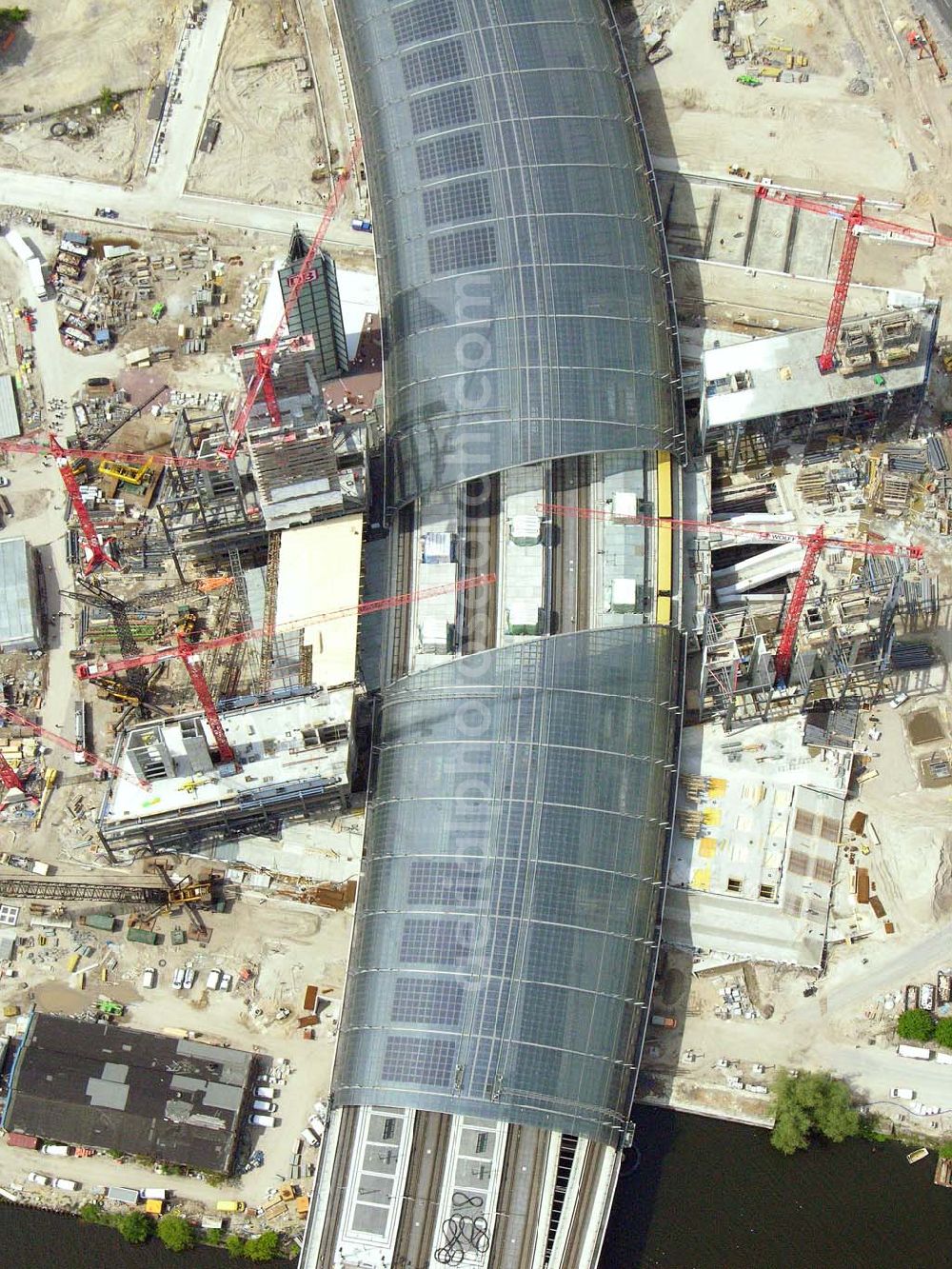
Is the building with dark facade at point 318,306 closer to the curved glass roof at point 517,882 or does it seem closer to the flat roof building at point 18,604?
the flat roof building at point 18,604

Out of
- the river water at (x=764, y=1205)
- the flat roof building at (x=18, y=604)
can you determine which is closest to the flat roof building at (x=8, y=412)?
the flat roof building at (x=18, y=604)

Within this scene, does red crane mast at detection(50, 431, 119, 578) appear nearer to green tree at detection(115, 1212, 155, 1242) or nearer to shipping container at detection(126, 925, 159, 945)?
shipping container at detection(126, 925, 159, 945)

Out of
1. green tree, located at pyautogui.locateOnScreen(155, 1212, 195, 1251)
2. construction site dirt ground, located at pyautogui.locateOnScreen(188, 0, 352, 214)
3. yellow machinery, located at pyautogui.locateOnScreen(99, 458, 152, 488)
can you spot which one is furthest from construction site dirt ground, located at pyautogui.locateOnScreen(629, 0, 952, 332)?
green tree, located at pyautogui.locateOnScreen(155, 1212, 195, 1251)

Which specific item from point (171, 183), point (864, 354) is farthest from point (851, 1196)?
point (171, 183)

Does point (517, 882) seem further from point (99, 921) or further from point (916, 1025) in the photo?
point (99, 921)

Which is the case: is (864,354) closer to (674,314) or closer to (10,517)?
(674,314)

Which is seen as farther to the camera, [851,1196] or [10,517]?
[10,517]
